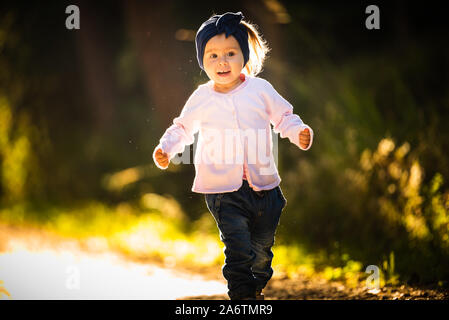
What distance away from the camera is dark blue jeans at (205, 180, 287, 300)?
2.77 meters

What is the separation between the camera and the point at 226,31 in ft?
9.23

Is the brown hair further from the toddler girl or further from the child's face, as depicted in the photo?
the child's face

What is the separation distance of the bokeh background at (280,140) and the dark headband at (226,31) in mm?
602

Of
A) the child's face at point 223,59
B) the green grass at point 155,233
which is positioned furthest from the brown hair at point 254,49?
the green grass at point 155,233

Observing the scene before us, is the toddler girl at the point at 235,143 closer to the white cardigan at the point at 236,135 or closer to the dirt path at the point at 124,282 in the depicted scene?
the white cardigan at the point at 236,135

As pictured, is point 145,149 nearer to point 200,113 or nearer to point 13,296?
point 13,296

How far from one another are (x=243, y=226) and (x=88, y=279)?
2053mm

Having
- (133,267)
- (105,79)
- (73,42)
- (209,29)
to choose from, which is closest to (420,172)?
(209,29)

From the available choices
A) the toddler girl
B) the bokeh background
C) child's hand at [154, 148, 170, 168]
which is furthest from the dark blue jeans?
the bokeh background

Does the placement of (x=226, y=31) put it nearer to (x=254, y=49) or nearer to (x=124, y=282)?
(x=254, y=49)

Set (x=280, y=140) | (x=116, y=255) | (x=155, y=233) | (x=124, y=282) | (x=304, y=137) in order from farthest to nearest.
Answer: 1. (x=155, y=233)
2. (x=280, y=140)
3. (x=116, y=255)
4. (x=124, y=282)
5. (x=304, y=137)

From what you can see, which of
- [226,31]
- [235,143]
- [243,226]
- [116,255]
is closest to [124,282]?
[116,255]

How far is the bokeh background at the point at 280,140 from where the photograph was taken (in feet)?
13.8
